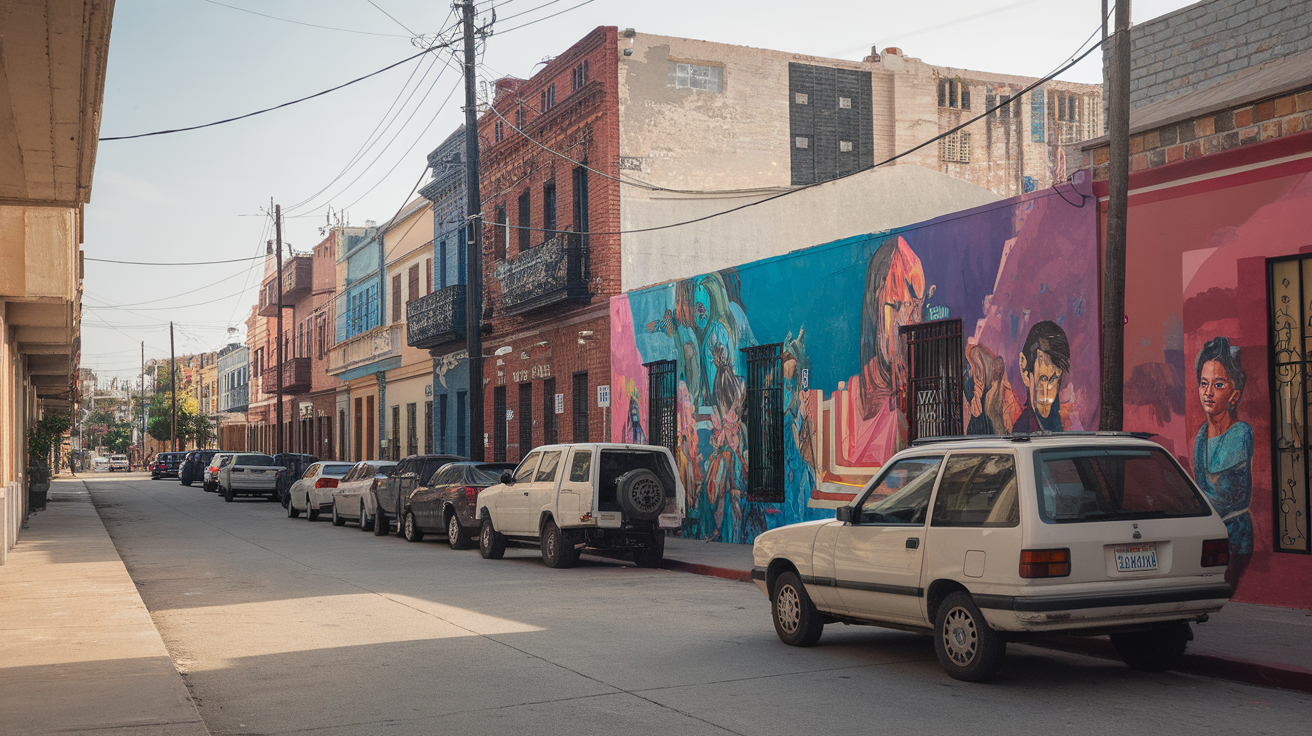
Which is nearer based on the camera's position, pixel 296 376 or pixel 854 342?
pixel 854 342

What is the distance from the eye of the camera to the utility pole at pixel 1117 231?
10.6 meters

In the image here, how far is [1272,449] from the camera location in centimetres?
1105

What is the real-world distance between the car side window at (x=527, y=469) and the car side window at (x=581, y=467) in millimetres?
1095

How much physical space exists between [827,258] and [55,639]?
37.6 ft

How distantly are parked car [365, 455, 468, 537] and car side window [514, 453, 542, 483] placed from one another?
4805 mm

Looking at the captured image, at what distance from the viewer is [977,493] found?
8117 mm

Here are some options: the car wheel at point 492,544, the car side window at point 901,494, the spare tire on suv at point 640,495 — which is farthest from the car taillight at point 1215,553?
the car wheel at point 492,544

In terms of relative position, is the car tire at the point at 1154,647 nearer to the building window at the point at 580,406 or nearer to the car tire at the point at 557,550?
the car tire at the point at 557,550

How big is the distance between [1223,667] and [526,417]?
22.9 metres

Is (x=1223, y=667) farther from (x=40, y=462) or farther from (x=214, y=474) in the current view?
(x=214, y=474)

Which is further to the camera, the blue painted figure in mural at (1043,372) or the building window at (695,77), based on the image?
the building window at (695,77)

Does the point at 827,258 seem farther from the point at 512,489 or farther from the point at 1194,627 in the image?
the point at 1194,627

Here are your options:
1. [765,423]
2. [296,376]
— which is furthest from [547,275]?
[296,376]

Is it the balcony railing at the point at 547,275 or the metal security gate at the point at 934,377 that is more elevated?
the balcony railing at the point at 547,275
